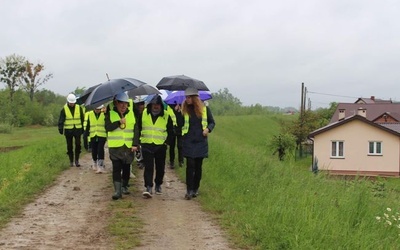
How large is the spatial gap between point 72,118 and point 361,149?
32.1m

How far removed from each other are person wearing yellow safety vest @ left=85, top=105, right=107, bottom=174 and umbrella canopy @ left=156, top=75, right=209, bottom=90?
7.20 ft

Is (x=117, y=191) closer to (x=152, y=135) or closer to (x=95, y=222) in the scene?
(x=152, y=135)

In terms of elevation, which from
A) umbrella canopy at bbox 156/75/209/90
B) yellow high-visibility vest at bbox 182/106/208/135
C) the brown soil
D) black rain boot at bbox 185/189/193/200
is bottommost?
the brown soil

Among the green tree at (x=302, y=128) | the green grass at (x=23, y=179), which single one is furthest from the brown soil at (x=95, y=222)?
the green tree at (x=302, y=128)

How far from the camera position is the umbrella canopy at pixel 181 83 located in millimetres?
10430

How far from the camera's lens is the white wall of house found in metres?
40.5

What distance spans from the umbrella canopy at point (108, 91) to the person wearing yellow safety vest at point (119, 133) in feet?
0.57

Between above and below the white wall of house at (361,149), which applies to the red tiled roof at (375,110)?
above

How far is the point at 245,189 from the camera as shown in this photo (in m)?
9.20

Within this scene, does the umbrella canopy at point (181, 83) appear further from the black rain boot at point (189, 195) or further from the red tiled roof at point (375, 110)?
the red tiled roof at point (375, 110)

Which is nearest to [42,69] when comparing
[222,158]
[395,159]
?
[395,159]

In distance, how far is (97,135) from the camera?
1234 centimetres

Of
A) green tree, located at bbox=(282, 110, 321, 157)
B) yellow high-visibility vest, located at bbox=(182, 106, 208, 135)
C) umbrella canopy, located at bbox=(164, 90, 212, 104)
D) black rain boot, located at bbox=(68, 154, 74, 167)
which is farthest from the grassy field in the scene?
green tree, located at bbox=(282, 110, 321, 157)

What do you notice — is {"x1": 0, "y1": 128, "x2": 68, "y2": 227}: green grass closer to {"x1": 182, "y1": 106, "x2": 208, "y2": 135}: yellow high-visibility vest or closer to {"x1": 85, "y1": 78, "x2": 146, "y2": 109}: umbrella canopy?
{"x1": 85, "y1": 78, "x2": 146, "y2": 109}: umbrella canopy
